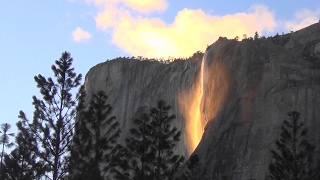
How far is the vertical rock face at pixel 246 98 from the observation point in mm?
42625

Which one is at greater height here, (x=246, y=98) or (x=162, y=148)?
(x=246, y=98)

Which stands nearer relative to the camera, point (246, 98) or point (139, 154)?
point (139, 154)

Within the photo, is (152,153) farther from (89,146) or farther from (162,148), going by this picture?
(89,146)

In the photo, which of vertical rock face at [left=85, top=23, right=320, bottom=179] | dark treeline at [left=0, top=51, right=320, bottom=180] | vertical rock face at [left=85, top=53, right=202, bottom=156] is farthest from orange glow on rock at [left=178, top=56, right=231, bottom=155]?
dark treeline at [left=0, top=51, right=320, bottom=180]

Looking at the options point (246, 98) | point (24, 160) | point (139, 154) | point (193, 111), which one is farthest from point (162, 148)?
point (193, 111)

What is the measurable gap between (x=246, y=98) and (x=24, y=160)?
16.9 m

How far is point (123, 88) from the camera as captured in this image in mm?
69875

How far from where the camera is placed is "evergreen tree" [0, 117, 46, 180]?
103ft

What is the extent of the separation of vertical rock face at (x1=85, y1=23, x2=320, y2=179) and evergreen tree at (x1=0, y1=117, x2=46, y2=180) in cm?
A: 1210

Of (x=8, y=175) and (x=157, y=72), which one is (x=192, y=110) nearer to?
(x=157, y=72)

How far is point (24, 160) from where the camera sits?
3666 cm

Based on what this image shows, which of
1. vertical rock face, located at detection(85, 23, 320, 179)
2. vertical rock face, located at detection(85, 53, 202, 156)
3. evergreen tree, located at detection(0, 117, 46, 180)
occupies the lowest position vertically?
evergreen tree, located at detection(0, 117, 46, 180)

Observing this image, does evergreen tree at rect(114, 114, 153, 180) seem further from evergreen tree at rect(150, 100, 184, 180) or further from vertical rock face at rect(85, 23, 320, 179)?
vertical rock face at rect(85, 23, 320, 179)

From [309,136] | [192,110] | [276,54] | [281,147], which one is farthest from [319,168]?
[192,110]
